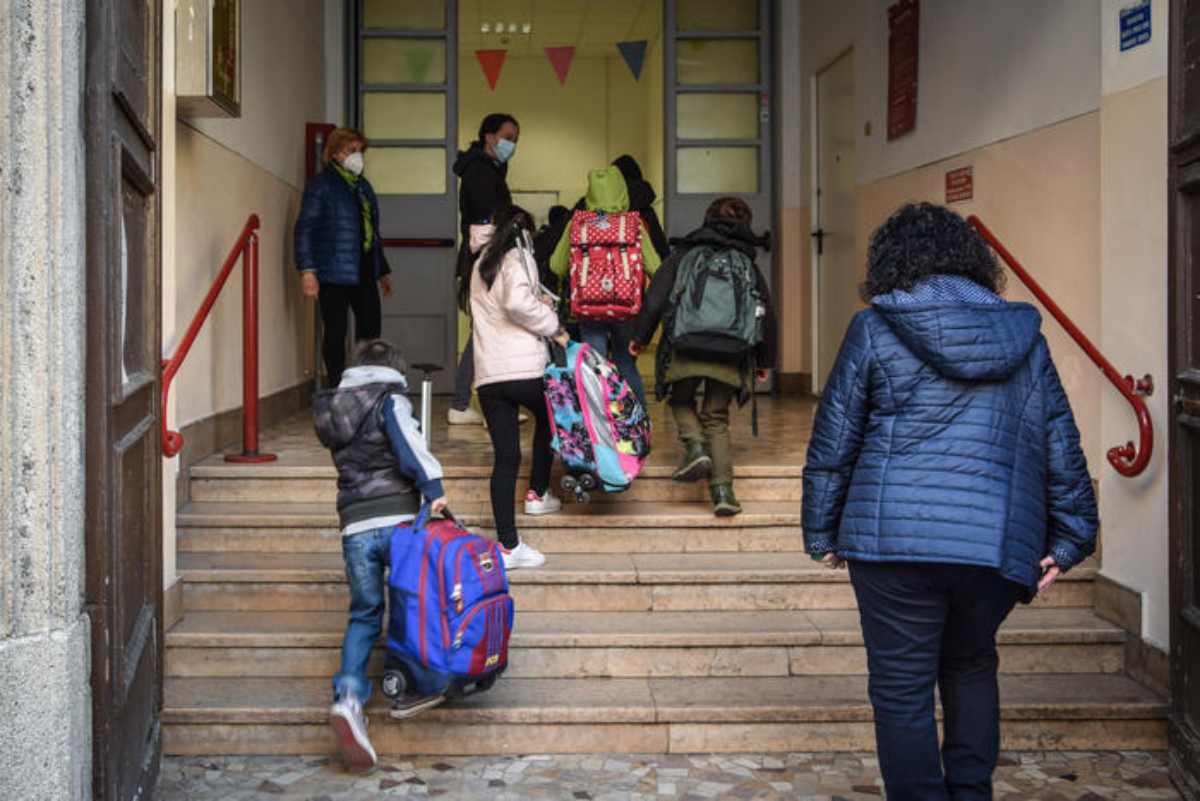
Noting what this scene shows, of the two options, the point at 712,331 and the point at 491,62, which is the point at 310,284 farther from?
the point at 491,62

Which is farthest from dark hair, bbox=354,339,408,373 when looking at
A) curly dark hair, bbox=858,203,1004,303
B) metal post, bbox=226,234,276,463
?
metal post, bbox=226,234,276,463

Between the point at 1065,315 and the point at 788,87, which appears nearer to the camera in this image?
the point at 1065,315

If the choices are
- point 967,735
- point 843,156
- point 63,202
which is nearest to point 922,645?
point 967,735

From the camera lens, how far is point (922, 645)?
3.08 metres

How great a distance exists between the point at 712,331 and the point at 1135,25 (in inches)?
72.6

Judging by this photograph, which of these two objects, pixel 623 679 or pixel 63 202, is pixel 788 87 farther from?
pixel 63 202

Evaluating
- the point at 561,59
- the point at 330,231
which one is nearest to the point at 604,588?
the point at 330,231

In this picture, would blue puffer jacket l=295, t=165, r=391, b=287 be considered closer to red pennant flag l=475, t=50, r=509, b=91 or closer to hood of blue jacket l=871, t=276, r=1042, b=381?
red pennant flag l=475, t=50, r=509, b=91

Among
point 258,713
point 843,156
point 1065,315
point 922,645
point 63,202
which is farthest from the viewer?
point 843,156

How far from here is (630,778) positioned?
13.4 ft

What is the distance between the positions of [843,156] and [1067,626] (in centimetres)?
499

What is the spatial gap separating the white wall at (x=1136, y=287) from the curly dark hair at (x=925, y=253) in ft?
5.25

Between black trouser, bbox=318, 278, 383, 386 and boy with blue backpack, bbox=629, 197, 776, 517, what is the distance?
240cm


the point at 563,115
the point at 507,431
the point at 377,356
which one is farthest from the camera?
the point at 563,115
